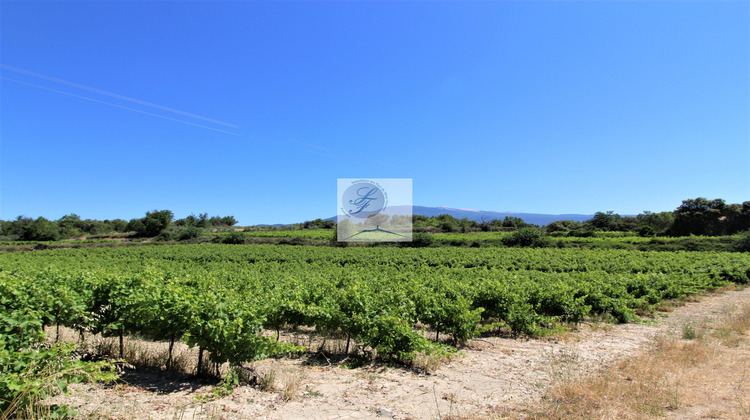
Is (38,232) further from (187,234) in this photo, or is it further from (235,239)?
(235,239)

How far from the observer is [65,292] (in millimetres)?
5656

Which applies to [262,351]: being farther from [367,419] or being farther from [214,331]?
[367,419]

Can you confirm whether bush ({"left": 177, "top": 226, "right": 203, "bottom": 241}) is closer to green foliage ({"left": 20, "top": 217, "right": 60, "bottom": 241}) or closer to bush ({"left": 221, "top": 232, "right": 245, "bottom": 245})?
bush ({"left": 221, "top": 232, "right": 245, "bottom": 245})

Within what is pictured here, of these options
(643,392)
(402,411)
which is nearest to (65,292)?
(402,411)

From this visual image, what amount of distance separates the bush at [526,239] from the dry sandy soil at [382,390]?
3661 centimetres

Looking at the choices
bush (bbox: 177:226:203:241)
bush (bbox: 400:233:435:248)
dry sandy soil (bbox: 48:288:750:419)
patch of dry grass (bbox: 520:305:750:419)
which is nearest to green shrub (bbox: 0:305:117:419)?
dry sandy soil (bbox: 48:288:750:419)

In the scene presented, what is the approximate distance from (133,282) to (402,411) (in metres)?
6.15

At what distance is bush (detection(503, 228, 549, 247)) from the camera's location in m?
41.6

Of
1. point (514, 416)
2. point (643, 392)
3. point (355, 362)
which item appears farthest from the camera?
point (355, 362)

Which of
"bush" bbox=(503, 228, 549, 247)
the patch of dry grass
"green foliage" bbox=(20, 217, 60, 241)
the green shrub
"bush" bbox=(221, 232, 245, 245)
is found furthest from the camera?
"green foliage" bbox=(20, 217, 60, 241)

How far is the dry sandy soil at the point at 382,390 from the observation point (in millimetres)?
4336

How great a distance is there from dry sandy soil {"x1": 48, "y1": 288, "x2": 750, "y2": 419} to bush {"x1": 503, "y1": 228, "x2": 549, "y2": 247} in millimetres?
36608

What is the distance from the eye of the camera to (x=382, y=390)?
17.0 ft

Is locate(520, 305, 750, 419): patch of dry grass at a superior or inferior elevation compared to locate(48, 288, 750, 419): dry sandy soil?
superior
